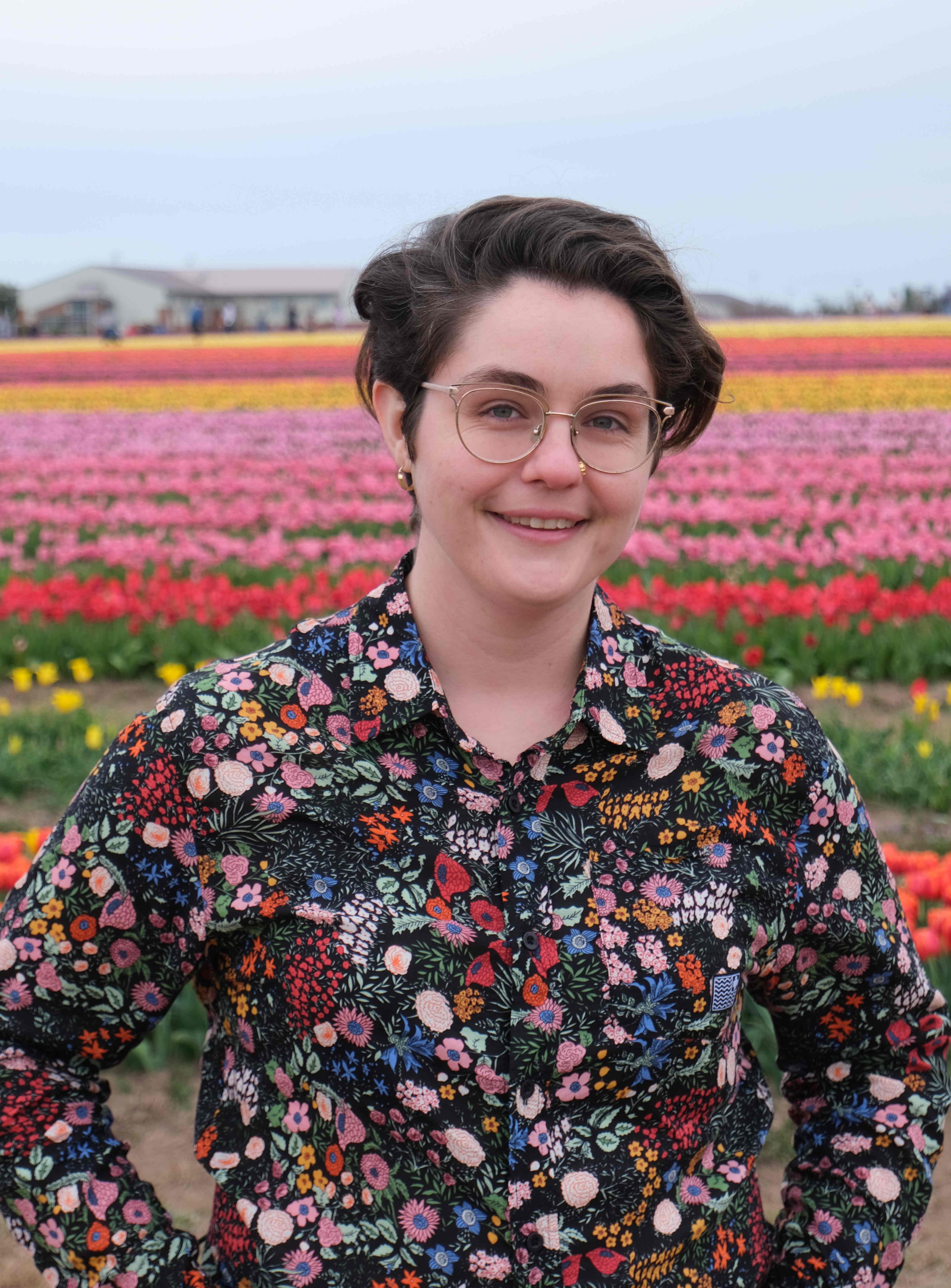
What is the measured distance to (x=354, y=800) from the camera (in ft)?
4.92

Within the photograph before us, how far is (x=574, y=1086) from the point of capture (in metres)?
1.46

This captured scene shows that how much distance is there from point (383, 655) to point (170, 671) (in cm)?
452

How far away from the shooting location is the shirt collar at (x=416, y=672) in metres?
1.54

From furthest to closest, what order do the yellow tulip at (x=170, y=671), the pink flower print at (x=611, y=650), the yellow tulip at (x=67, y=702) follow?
the yellow tulip at (x=170, y=671)
the yellow tulip at (x=67, y=702)
the pink flower print at (x=611, y=650)

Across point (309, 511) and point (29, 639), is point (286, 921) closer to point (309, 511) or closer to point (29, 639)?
point (29, 639)

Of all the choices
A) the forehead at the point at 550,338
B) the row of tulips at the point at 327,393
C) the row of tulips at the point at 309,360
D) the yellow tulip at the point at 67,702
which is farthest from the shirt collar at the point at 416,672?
the row of tulips at the point at 309,360

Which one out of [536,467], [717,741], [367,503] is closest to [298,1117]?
[717,741]

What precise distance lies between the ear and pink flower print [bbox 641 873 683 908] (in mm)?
583

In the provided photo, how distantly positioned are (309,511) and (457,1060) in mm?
8661

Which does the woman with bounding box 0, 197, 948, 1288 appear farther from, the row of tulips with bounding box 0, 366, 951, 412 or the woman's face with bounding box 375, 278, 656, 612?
the row of tulips with bounding box 0, 366, 951, 412

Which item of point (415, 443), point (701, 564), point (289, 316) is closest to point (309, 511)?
point (701, 564)

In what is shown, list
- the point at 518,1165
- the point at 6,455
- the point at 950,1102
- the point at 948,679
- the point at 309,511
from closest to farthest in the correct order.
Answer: the point at 518,1165
the point at 950,1102
the point at 948,679
the point at 309,511
the point at 6,455

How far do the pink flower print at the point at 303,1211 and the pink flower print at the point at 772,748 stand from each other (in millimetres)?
727

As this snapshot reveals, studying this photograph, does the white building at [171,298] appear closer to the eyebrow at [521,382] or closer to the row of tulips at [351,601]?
the row of tulips at [351,601]
